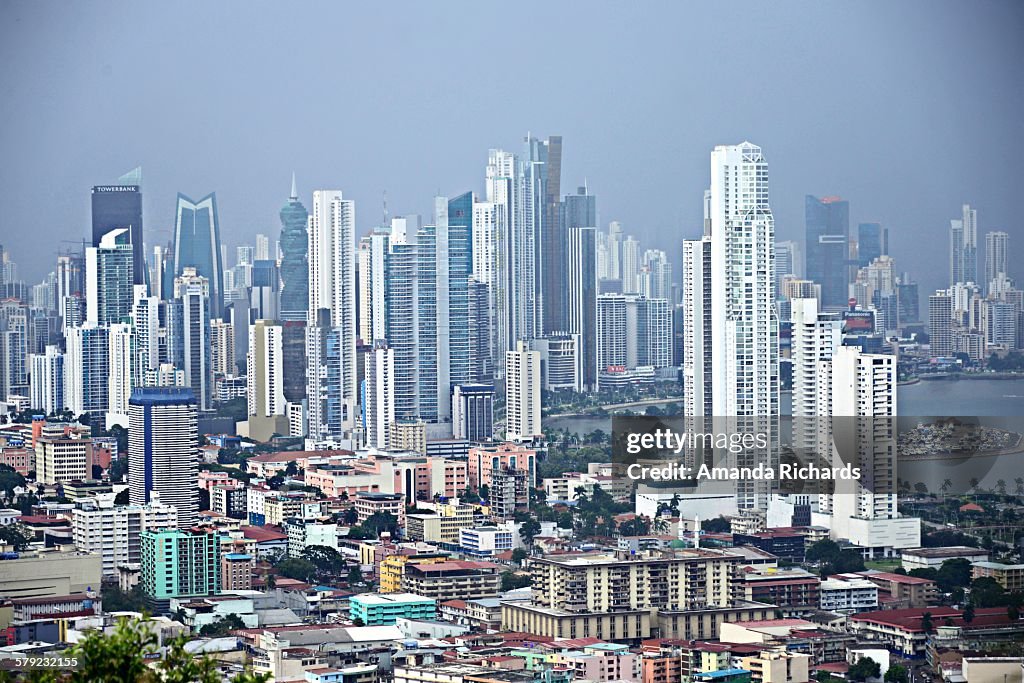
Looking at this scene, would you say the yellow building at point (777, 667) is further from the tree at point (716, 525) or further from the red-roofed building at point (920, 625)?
the tree at point (716, 525)

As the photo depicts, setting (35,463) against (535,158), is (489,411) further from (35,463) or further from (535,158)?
(535,158)

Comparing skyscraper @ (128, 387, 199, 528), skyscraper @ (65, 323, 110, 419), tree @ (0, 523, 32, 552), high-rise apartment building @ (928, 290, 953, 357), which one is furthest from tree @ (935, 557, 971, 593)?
skyscraper @ (65, 323, 110, 419)

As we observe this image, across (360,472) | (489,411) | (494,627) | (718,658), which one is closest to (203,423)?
(489,411)

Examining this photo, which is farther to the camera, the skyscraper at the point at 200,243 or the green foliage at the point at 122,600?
the skyscraper at the point at 200,243

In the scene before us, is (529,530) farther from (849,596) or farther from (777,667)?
(777,667)

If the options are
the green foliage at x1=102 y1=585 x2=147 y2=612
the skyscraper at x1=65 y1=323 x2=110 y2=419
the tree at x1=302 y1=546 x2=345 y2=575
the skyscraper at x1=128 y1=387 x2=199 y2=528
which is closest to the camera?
the green foliage at x1=102 y1=585 x2=147 y2=612

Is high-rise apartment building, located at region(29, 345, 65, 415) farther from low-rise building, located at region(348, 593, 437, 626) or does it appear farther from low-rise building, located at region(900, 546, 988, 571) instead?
low-rise building, located at region(348, 593, 437, 626)

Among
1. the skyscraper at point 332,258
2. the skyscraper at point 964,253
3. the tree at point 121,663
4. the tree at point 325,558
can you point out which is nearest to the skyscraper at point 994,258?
the skyscraper at point 964,253
